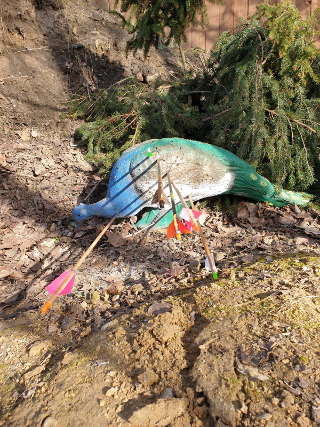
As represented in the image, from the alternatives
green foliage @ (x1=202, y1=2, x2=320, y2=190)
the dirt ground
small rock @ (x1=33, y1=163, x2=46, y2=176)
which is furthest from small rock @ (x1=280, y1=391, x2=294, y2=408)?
small rock @ (x1=33, y1=163, x2=46, y2=176)

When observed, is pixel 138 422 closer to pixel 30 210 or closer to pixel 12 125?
pixel 30 210

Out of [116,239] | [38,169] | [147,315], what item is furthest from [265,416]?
[38,169]

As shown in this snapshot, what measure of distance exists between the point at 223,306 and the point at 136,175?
170cm

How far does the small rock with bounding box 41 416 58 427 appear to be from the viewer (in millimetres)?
1493

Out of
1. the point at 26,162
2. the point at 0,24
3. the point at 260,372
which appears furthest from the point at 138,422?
the point at 0,24

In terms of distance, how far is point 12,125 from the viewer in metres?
4.98

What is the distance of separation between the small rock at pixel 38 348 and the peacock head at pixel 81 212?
5.33 ft

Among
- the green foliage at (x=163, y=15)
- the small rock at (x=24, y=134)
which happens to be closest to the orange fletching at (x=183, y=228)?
the green foliage at (x=163, y=15)

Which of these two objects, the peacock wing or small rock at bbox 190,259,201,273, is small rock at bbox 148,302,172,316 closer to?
small rock at bbox 190,259,201,273

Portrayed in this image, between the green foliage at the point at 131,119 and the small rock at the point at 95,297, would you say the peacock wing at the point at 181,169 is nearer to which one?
the green foliage at the point at 131,119

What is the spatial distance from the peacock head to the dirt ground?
132mm

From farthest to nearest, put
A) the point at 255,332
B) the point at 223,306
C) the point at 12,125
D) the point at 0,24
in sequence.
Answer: the point at 0,24 < the point at 12,125 < the point at 223,306 < the point at 255,332

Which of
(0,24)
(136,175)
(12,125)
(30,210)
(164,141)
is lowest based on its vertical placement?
(30,210)

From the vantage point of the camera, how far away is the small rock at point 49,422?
58.8 inches
